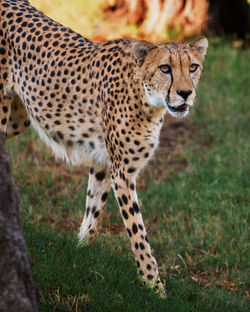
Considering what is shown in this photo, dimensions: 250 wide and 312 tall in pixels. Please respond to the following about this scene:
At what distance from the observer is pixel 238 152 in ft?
20.2

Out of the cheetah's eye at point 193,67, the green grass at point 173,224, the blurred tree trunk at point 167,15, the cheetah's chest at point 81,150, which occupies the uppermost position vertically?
the blurred tree trunk at point 167,15

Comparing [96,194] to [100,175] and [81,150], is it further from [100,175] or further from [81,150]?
[81,150]

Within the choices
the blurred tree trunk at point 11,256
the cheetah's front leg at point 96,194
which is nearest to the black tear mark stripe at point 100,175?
the cheetah's front leg at point 96,194

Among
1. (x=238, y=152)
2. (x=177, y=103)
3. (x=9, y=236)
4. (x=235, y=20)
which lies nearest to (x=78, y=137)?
Answer: (x=177, y=103)

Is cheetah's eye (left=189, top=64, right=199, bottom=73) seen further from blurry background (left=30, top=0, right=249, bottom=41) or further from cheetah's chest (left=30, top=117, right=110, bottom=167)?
blurry background (left=30, top=0, right=249, bottom=41)

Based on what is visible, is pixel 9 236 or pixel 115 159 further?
pixel 115 159

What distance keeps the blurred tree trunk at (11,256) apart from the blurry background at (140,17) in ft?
20.5

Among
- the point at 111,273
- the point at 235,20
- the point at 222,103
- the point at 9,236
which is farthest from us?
the point at 235,20

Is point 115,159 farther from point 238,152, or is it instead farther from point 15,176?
point 238,152

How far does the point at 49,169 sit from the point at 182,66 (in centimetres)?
254

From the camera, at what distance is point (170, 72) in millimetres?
3578

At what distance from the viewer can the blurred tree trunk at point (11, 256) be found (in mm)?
2350

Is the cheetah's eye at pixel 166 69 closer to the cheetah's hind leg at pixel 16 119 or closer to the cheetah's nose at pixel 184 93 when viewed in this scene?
the cheetah's nose at pixel 184 93

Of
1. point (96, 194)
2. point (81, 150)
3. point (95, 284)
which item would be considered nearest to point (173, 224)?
point (96, 194)
